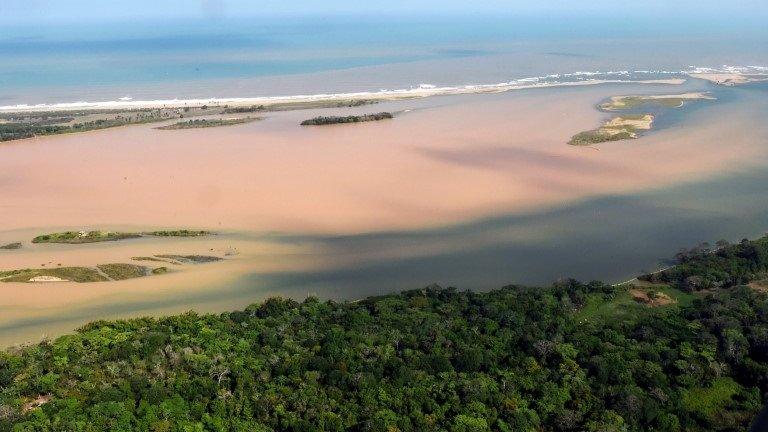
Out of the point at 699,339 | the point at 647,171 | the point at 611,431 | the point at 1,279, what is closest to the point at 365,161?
the point at 647,171

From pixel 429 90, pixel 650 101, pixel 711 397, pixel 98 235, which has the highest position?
pixel 429 90

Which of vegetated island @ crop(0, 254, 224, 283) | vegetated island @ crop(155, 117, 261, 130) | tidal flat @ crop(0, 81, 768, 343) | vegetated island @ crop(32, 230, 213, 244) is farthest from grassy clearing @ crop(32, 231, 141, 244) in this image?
vegetated island @ crop(155, 117, 261, 130)

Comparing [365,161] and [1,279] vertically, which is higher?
[365,161]

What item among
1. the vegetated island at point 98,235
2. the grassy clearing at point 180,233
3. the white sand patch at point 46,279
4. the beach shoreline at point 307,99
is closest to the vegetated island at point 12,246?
the vegetated island at point 98,235

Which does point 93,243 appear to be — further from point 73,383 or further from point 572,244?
point 572,244

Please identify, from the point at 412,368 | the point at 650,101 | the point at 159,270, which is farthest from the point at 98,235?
the point at 650,101

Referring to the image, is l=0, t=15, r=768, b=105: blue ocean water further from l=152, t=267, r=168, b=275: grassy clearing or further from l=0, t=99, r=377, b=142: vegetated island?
l=152, t=267, r=168, b=275: grassy clearing

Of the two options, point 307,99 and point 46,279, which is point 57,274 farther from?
point 307,99
